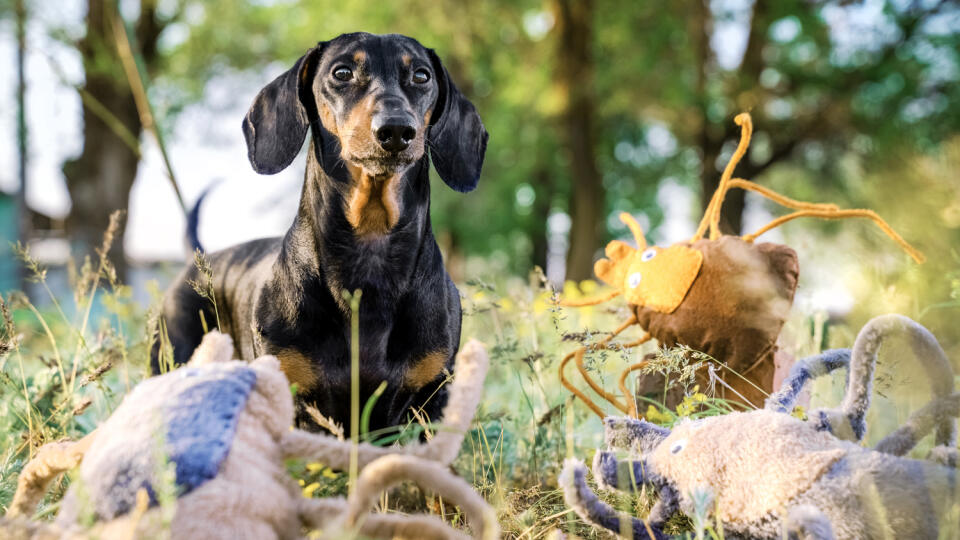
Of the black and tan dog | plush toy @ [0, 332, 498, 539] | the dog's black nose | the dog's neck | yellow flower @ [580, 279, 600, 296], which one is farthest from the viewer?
yellow flower @ [580, 279, 600, 296]

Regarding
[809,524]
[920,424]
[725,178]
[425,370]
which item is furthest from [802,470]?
[725,178]

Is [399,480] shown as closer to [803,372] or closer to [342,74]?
[803,372]

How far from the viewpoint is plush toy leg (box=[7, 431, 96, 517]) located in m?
1.39

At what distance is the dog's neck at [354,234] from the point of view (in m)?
2.37

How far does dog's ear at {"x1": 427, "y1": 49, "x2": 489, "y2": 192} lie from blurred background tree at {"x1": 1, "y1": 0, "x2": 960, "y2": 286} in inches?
376

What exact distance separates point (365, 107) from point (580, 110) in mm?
11593

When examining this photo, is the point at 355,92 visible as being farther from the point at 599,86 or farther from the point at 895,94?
the point at 895,94

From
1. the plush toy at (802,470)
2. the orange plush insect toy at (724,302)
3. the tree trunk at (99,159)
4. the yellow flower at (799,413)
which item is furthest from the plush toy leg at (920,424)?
the tree trunk at (99,159)

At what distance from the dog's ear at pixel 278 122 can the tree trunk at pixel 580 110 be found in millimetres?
10486

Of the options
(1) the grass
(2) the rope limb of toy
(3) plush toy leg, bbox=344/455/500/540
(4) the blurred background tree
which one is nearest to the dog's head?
(1) the grass

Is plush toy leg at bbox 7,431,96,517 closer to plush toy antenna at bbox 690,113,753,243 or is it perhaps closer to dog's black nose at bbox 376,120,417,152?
dog's black nose at bbox 376,120,417,152

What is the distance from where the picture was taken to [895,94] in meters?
13.5

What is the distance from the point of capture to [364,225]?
2.45m

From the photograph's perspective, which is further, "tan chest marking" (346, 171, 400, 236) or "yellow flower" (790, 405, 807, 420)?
"tan chest marking" (346, 171, 400, 236)
